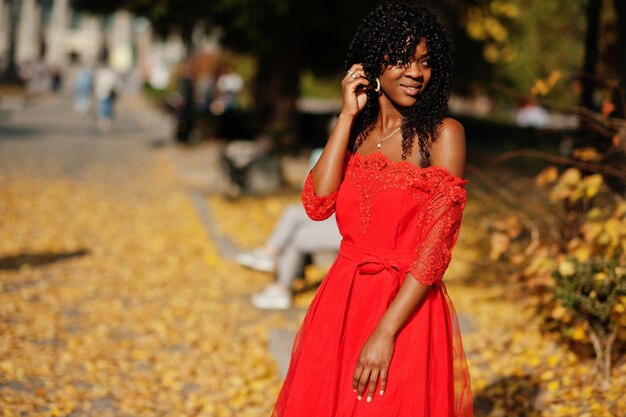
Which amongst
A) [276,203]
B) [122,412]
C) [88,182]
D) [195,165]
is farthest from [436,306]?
[195,165]

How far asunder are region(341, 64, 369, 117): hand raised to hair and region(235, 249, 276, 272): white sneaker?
4.87 meters

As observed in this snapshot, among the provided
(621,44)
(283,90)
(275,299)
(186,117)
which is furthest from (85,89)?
(621,44)

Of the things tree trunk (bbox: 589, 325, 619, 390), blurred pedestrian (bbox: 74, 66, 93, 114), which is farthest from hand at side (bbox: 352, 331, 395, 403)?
blurred pedestrian (bbox: 74, 66, 93, 114)

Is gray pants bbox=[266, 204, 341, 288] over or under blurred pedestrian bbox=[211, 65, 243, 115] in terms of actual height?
under

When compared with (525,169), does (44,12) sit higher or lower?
higher

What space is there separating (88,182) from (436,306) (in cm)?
1278

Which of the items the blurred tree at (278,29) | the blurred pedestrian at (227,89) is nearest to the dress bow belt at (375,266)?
the blurred tree at (278,29)

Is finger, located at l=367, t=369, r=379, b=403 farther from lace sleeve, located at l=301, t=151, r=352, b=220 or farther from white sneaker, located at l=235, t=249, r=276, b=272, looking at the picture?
white sneaker, located at l=235, t=249, r=276, b=272

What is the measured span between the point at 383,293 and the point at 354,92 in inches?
25.9

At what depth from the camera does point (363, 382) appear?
252 cm

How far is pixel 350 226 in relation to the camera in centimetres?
267

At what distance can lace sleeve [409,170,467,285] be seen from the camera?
2490 millimetres

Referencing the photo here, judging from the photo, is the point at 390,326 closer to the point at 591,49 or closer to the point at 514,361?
the point at 514,361

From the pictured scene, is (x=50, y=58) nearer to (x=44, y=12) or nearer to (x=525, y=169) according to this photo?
(x=44, y=12)
